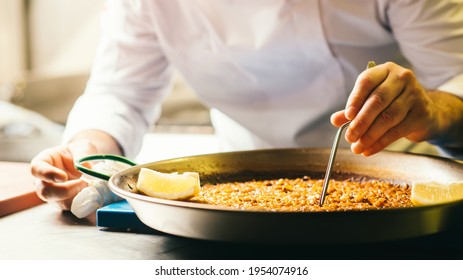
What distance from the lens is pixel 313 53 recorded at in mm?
1662

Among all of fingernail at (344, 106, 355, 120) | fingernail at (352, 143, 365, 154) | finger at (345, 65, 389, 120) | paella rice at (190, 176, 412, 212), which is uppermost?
finger at (345, 65, 389, 120)

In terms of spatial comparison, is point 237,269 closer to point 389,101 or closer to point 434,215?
point 434,215

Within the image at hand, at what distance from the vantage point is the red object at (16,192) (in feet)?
4.32

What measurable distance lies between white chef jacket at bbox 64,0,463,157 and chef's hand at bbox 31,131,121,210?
7cm

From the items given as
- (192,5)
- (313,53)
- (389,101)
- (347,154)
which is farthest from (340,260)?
(192,5)

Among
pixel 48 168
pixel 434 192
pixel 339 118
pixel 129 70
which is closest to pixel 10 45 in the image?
pixel 129 70

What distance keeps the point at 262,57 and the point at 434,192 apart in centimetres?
78

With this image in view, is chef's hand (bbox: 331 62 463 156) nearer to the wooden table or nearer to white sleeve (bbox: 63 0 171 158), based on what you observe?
the wooden table

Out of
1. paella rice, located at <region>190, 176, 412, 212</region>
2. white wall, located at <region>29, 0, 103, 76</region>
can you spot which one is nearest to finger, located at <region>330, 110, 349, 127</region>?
paella rice, located at <region>190, 176, 412, 212</region>

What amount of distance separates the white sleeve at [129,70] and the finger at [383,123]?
85 cm

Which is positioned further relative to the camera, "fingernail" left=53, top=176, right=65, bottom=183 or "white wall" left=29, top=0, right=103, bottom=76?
"white wall" left=29, top=0, right=103, bottom=76

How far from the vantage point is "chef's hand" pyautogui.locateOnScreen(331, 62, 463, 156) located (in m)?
1.08

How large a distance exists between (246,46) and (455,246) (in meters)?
0.89

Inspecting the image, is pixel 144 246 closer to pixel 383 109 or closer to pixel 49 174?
pixel 49 174
